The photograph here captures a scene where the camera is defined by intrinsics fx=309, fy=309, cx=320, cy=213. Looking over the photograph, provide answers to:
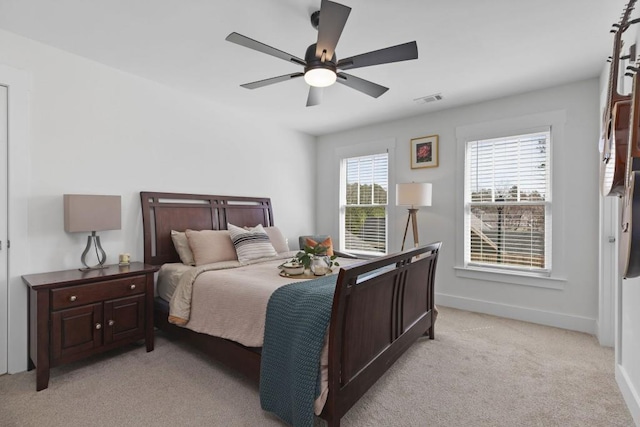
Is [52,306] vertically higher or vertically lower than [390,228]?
lower

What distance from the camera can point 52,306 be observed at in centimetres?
225

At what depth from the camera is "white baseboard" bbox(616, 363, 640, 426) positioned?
1.83 metres

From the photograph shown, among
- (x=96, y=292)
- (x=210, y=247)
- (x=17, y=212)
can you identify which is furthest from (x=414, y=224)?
(x=17, y=212)

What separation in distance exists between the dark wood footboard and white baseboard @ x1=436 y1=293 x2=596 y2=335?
1.47 m

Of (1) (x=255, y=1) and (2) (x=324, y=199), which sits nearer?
(1) (x=255, y=1)

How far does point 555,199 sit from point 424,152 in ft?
5.36

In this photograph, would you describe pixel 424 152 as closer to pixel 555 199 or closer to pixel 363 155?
pixel 363 155

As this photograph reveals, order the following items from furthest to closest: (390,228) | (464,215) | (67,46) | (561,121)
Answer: (390,228) < (464,215) < (561,121) < (67,46)

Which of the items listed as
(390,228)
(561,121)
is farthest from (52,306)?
(561,121)

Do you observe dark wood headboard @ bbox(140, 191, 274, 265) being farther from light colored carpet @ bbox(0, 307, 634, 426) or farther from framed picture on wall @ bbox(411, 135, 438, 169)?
framed picture on wall @ bbox(411, 135, 438, 169)

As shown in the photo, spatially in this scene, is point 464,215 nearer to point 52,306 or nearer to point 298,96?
point 298,96

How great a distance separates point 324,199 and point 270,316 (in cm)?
370

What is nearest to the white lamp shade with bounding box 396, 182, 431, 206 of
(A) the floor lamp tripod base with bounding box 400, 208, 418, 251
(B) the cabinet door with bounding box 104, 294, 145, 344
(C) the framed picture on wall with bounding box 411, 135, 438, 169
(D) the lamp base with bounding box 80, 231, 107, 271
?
(A) the floor lamp tripod base with bounding box 400, 208, 418, 251

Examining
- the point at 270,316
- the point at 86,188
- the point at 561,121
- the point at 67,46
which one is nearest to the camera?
the point at 270,316
